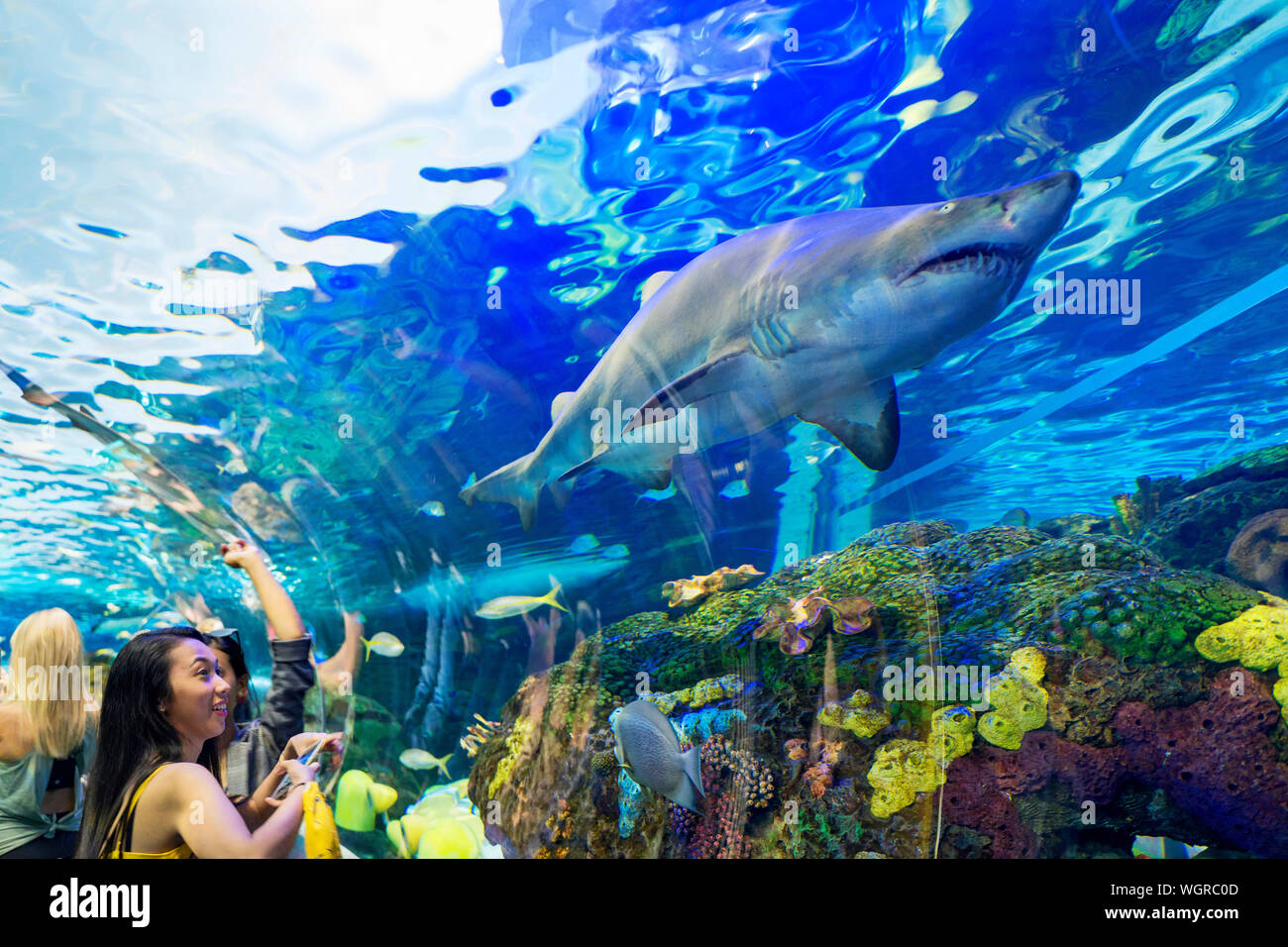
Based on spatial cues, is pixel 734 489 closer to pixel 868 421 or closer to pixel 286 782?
pixel 868 421

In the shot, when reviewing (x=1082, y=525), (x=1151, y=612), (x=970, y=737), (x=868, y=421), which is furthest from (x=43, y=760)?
(x=1082, y=525)

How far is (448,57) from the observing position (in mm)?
5613

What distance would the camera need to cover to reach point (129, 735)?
2.49 meters

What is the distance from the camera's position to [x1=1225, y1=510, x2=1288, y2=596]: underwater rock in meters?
7.66

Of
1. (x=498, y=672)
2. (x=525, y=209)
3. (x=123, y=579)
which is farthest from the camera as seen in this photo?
(x=123, y=579)

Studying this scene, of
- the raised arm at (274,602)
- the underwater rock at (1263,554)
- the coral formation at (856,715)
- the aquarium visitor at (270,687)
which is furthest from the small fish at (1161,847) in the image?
the underwater rock at (1263,554)

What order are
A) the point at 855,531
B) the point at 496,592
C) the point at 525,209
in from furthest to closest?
the point at 855,531 < the point at 496,592 < the point at 525,209

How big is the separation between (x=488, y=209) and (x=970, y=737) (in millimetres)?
7120

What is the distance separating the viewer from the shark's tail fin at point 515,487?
6355 mm

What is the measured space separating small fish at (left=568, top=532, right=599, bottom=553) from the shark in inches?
236

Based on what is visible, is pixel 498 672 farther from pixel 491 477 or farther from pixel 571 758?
pixel 571 758

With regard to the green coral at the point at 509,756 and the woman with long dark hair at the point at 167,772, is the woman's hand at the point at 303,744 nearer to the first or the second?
the woman with long dark hair at the point at 167,772

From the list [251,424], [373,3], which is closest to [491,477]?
[373,3]
